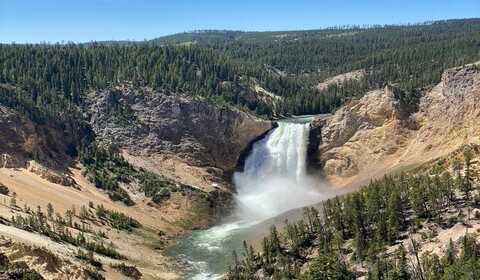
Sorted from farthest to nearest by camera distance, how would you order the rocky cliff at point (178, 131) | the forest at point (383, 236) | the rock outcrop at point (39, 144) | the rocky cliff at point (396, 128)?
the rocky cliff at point (178, 131) → the rock outcrop at point (39, 144) → the rocky cliff at point (396, 128) → the forest at point (383, 236)

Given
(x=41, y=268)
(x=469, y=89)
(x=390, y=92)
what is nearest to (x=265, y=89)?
(x=390, y=92)

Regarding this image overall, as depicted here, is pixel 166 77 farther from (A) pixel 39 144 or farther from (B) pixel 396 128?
(B) pixel 396 128

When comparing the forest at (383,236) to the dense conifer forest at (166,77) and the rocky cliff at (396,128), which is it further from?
the dense conifer forest at (166,77)

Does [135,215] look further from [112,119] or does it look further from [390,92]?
[390,92]

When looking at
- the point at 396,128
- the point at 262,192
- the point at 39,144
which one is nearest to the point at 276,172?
the point at 262,192

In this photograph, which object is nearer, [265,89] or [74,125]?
[74,125]

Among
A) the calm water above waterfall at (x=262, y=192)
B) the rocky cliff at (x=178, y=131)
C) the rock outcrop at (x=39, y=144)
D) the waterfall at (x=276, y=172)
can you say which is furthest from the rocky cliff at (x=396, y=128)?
the rock outcrop at (x=39, y=144)
